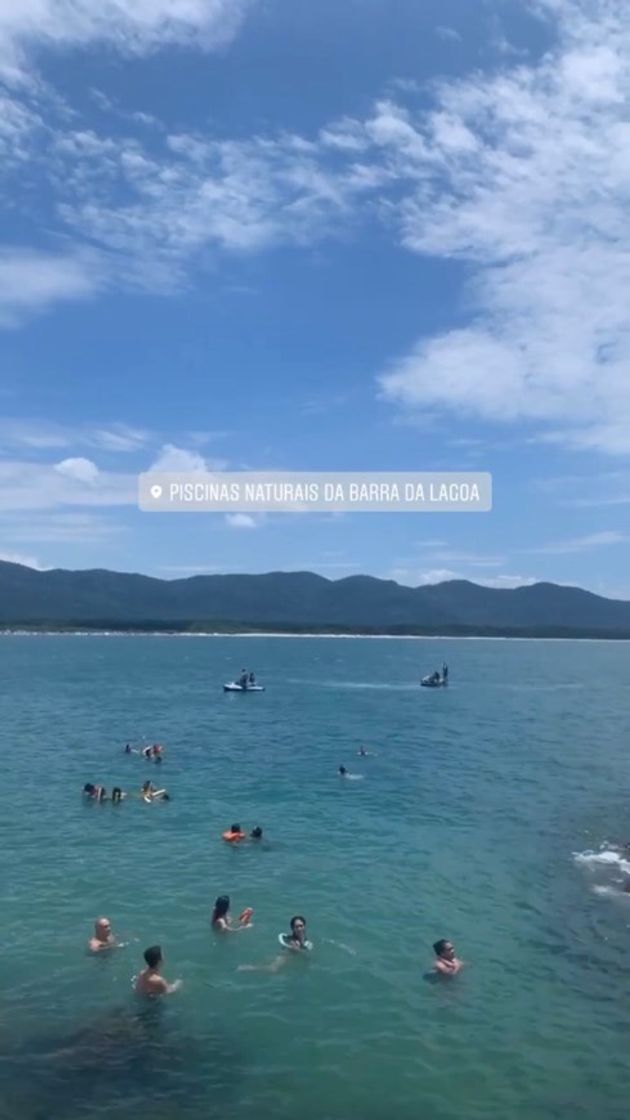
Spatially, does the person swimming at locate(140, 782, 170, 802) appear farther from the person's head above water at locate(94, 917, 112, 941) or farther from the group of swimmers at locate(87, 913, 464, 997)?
the person's head above water at locate(94, 917, 112, 941)

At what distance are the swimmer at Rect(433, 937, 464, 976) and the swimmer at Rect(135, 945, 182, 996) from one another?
22.1ft

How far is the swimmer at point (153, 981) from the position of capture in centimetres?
2103

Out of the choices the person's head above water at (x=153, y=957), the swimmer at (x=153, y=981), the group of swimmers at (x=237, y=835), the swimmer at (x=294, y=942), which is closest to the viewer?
the swimmer at (x=153, y=981)

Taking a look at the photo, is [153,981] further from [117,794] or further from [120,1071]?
[117,794]

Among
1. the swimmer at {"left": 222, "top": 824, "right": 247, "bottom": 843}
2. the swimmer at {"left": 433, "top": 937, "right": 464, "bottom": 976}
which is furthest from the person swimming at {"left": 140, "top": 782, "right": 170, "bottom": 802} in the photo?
the swimmer at {"left": 433, "top": 937, "right": 464, "bottom": 976}

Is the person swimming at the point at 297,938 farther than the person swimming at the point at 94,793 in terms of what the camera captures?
No

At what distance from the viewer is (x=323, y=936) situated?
25281 millimetres

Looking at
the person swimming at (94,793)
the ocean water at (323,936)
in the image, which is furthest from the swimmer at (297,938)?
the person swimming at (94,793)

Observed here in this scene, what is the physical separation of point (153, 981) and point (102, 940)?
332 centimetres

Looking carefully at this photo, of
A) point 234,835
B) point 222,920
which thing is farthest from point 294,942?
point 234,835

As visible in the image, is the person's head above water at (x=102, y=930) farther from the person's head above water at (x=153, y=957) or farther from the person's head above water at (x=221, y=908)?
the person's head above water at (x=221, y=908)

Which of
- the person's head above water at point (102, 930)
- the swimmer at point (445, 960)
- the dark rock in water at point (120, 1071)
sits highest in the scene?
the person's head above water at point (102, 930)

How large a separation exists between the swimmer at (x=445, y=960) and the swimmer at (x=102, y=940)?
8680mm

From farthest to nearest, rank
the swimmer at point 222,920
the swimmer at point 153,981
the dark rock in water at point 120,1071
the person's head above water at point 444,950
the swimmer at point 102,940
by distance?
the swimmer at point 222,920 → the swimmer at point 102,940 → the person's head above water at point 444,950 → the swimmer at point 153,981 → the dark rock in water at point 120,1071
